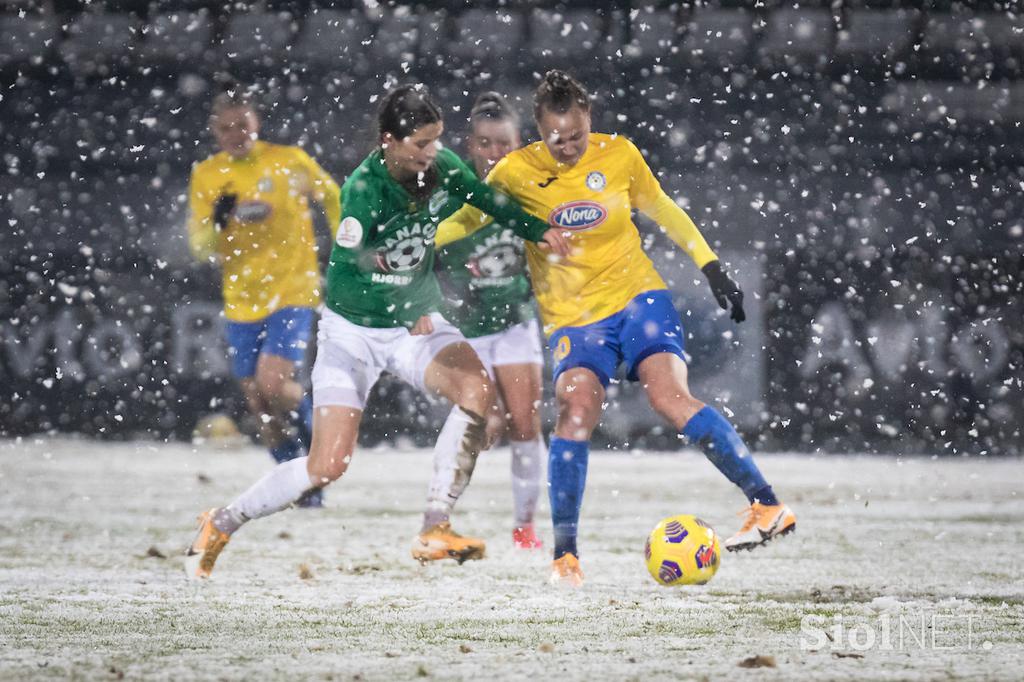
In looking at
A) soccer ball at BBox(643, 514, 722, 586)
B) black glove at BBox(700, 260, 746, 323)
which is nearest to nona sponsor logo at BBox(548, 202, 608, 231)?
black glove at BBox(700, 260, 746, 323)

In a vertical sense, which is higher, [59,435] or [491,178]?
[491,178]

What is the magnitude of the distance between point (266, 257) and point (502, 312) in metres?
1.93

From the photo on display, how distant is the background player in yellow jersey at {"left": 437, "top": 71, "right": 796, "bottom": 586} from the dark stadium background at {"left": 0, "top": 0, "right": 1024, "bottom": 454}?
868 cm

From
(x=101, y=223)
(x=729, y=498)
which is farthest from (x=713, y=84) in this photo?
(x=729, y=498)

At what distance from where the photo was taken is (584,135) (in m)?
4.98

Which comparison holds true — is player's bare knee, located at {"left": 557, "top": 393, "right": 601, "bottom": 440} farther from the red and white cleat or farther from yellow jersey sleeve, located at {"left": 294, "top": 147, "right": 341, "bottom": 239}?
yellow jersey sleeve, located at {"left": 294, "top": 147, "right": 341, "bottom": 239}

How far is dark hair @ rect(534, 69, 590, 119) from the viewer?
16.1 ft

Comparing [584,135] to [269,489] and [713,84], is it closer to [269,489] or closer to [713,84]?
[269,489]

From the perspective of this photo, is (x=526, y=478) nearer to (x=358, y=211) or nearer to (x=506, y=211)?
(x=506, y=211)

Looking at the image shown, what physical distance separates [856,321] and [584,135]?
947cm

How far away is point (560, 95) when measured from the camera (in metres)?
4.91

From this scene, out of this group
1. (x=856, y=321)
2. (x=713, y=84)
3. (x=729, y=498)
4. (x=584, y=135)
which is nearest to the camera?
(x=584, y=135)

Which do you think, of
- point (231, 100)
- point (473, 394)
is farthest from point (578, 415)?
point (231, 100)

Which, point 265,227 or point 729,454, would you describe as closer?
point 729,454
